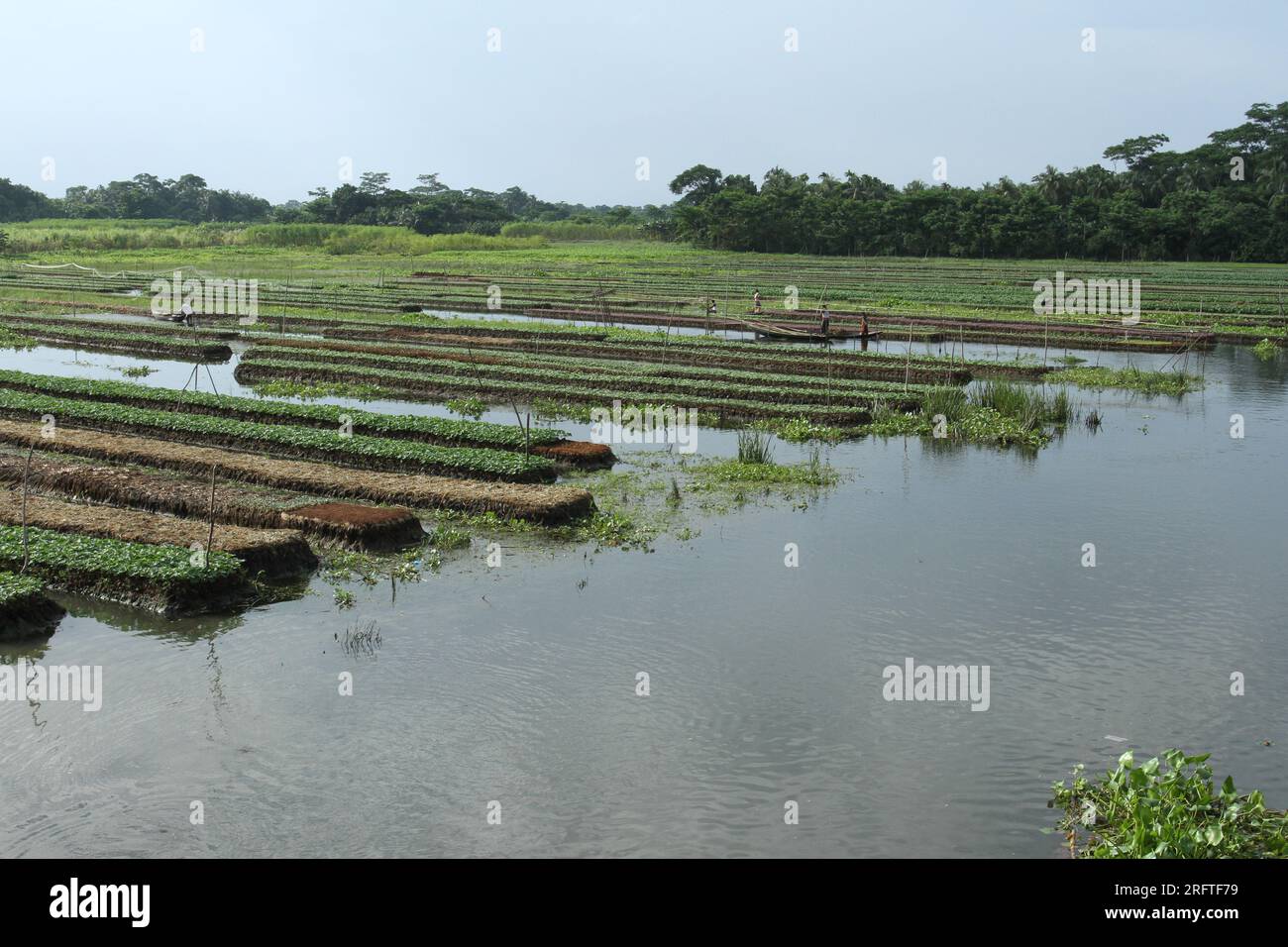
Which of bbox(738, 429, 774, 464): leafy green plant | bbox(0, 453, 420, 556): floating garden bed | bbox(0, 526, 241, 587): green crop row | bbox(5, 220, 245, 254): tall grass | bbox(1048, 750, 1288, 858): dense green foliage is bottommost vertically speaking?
bbox(1048, 750, 1288, 858): dense green foliage

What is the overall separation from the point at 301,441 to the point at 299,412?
243cm

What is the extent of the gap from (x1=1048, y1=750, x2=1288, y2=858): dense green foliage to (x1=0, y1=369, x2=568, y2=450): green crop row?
37.5 ft

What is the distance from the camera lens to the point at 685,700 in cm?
984

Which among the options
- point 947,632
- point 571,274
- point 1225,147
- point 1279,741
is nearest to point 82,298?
point 571,274

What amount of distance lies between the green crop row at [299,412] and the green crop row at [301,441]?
0.52 m

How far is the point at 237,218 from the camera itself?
12056 cm

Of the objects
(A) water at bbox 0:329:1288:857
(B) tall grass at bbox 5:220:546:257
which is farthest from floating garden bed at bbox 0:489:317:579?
(B) tall grass at bbox 5:220:546:257

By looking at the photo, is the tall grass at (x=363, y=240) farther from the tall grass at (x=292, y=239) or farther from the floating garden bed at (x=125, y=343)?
the floating garden bed at (x=125, y=343)

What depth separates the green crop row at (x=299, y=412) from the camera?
18500 millimetres

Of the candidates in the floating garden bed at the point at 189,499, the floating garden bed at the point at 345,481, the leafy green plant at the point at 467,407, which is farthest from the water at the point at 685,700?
the leafy green plant at the point at 467,407

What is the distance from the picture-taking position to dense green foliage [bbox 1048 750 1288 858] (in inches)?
281

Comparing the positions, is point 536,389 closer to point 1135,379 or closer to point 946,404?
point 946,404

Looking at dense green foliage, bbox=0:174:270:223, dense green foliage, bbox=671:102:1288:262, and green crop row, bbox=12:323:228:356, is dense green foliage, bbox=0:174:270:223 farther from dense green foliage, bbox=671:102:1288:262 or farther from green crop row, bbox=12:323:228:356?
green crop row, bbox=12:323:228:356

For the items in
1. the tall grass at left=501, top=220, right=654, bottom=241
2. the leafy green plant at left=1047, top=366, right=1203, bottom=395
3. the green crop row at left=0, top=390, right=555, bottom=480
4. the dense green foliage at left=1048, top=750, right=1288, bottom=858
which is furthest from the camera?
the tall grass at left=501, top=220, right=654, bottom=241
